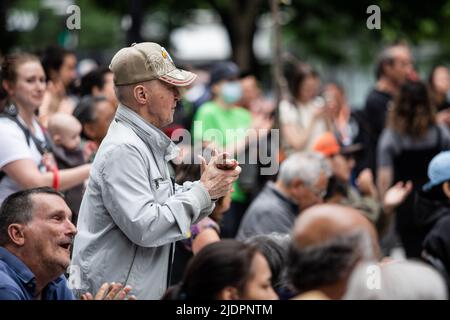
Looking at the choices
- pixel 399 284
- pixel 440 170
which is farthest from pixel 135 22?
pixel 399 284

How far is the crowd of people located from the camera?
3.75m

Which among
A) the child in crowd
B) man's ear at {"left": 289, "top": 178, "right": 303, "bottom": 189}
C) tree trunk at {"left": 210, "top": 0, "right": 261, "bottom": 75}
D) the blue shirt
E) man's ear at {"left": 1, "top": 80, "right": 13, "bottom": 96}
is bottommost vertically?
the blue shirt

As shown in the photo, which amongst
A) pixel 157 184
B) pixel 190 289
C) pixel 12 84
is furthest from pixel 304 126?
pixel 190 289

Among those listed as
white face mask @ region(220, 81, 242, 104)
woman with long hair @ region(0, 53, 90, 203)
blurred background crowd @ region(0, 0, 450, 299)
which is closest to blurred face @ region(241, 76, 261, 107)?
blurred background crowd @ region(0, 0, 450, 299)

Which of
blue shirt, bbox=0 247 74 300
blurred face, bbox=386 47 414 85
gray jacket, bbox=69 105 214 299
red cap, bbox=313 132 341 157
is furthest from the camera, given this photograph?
blurred face, bbox=386 47 414 85

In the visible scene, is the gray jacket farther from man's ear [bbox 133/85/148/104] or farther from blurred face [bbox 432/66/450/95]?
blurred face [bbox 432/66/450/95]

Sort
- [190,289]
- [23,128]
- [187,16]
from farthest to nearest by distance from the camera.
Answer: [187,16] → [23,128] → [190,289]

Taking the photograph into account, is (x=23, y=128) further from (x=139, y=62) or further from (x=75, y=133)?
(x=139, y=62)

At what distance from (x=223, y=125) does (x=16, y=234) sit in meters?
5.51

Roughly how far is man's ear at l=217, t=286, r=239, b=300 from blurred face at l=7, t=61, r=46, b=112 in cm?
312

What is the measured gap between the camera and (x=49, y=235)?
16.4 ft

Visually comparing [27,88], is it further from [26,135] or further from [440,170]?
[440,170]

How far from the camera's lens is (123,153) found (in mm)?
4805
